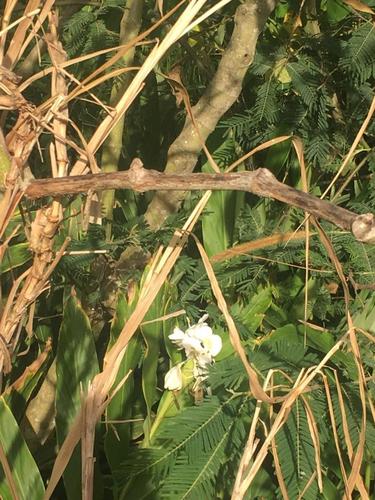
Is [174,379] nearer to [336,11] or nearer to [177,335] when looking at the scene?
[177,335]

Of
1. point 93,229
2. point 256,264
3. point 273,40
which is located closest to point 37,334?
point 93,229

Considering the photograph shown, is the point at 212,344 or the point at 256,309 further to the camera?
the point at 256,309

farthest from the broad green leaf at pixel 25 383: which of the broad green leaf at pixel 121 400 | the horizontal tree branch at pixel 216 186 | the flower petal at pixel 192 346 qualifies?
the horizontal tree branch at pixel 216 186

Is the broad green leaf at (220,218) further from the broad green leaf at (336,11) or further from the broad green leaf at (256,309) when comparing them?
the broad green leaf at (336,11)

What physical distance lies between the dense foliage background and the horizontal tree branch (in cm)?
30

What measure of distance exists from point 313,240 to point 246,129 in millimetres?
224

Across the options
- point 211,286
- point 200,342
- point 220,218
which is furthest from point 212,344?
point 220,218

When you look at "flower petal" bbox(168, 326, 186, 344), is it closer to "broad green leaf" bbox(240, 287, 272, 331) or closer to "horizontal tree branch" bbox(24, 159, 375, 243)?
"broad green leaf" bbox(240, 287, 272, 331)

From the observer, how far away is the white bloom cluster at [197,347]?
3.67 ft

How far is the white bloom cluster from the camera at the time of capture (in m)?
1.12

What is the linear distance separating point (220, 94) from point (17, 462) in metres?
0.63

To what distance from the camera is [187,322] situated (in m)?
1.18

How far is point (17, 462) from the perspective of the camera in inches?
40.4

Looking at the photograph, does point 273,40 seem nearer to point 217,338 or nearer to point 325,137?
point 325,137
